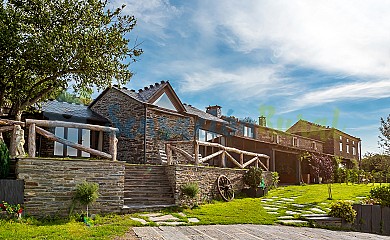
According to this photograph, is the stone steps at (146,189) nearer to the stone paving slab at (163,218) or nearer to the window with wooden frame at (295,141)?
the stone paving slab at (163,218)

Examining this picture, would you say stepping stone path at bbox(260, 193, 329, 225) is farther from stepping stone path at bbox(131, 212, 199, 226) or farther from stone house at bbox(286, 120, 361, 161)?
stone house at bbox(286, 120, 361, 161)

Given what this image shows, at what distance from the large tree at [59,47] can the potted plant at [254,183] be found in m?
7.61

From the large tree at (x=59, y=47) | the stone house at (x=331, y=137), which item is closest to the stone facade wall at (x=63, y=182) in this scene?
the large tree at (x=59, y=47)

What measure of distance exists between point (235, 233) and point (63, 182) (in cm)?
537

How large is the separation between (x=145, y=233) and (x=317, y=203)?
9374mm

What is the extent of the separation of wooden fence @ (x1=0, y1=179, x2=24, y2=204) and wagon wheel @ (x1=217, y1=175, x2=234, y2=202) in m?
8.27

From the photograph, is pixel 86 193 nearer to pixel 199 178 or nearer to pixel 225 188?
pixel 199 178

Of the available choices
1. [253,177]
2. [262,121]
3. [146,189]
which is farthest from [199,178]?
[262,121]

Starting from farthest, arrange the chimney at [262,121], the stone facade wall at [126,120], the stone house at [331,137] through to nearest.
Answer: the stone house at [331,137] < the chimney at [262,121] < the stone facade wall at [126,120]

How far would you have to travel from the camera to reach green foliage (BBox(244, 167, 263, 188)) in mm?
18573

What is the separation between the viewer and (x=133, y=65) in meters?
16.2

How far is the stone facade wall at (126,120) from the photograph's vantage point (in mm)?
21297

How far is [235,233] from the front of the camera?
996 cm

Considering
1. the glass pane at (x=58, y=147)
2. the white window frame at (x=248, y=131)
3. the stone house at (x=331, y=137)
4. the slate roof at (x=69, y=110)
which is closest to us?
the glass pane at (x=58, y=147)
